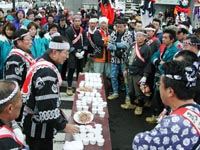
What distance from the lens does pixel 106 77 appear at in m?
7.45

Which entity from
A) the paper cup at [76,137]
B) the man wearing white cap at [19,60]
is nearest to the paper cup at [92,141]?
the paper cup at [76,137]

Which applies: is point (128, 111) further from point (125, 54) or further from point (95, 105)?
point (95, 105)

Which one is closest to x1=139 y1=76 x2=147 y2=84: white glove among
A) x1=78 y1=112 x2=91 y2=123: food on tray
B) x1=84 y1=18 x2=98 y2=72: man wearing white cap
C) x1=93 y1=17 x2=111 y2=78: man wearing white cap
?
x1=93 y1=17 x2=111 y2=78: man wearing white cap

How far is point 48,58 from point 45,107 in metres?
0.51

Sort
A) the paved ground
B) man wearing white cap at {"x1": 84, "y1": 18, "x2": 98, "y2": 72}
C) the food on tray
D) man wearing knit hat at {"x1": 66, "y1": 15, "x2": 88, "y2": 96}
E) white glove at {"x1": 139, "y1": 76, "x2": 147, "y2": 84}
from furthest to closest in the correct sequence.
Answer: man wearing white cap at {"x1": 84, "y1": 18, "x2": 98, "y2": 72} < man wearing knit hat at {"x1": 66, "y1": 15, "x2": 88, "y2": 96} < white glove at {"x1": 139, "y1": 76, "x2": 147, "y2": 84} < the paved ground < the food on tray

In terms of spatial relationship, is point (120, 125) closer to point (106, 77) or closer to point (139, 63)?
point (139, 63)

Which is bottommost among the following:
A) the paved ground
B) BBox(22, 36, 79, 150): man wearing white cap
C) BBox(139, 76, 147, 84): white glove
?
the paved ground

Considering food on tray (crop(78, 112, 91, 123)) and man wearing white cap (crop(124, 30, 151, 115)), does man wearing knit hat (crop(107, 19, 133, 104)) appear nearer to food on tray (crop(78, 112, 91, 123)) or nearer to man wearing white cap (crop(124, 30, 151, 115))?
man wearing white cap (crop(124, 30, 151, 115))

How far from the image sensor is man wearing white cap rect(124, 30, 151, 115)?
19.1 ft

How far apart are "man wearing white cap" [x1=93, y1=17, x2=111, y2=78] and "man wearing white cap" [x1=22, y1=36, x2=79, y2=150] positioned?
3.80 meters

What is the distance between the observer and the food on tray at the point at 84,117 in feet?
12.0

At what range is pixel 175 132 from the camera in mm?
1820

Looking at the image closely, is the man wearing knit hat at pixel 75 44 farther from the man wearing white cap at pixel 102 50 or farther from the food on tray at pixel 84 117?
the food on tray at pixel 84 117

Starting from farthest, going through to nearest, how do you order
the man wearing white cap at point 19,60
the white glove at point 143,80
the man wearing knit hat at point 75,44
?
the man wearing knit hat at point 75,44, the white glove at point 143,80, the man wearing white cap at point 19,60
